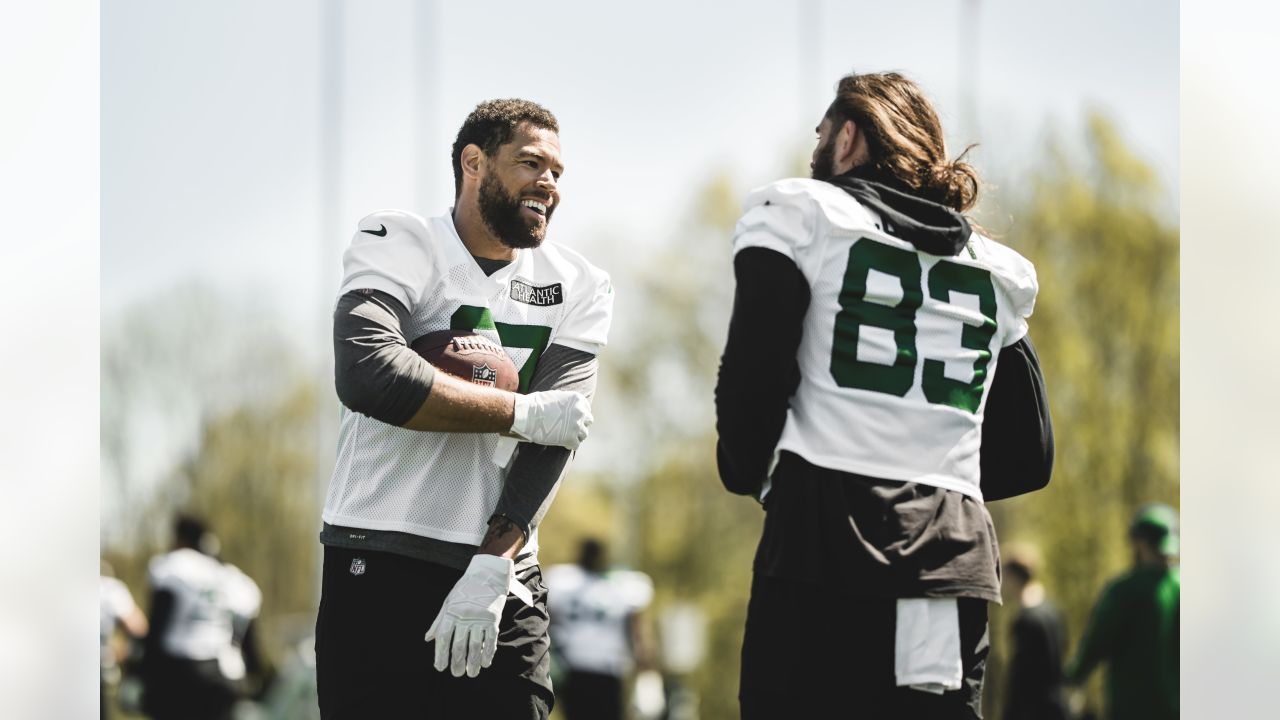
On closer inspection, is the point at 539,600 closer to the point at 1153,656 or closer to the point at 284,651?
the point at 1153,656

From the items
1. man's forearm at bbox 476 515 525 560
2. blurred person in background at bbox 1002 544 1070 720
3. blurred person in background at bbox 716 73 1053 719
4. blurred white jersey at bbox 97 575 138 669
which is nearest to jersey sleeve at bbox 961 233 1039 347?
blurred person in background at bbox 716 73 1053 719

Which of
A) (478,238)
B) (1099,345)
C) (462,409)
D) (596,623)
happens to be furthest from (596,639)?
(1099,345)

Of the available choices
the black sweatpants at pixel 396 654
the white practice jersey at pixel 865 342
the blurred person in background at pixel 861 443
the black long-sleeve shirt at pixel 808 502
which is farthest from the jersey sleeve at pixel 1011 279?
the black sweatpants at pixel 396 654

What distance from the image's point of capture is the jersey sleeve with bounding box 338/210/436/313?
341cm

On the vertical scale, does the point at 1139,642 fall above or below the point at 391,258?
below

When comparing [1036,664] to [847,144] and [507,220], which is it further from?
[847,144]

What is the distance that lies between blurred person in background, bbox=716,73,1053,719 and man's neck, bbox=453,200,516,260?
0.85 m

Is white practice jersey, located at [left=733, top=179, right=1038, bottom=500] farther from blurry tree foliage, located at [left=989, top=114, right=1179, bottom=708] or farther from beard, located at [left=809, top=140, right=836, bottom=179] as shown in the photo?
blurry tree foliage, located at [left=989, top=114, right=1179, bottom=708]

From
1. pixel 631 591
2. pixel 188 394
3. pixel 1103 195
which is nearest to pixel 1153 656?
pixel 631 591

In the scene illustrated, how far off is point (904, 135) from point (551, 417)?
1.02 m

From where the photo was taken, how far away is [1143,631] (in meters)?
7.11
